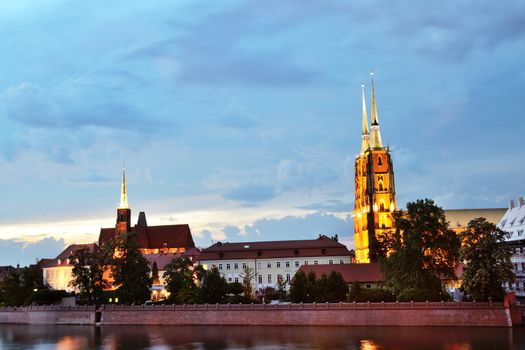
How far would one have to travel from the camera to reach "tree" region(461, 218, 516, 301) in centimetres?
8181

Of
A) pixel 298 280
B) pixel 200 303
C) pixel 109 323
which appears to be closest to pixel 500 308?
pixel 298 280

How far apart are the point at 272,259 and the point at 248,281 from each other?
72.2 ft

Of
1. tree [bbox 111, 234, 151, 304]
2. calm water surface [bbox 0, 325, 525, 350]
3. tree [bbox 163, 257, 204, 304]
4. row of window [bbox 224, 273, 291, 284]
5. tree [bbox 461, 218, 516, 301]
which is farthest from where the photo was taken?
row of window [bbox 224, 273, 291, 284]

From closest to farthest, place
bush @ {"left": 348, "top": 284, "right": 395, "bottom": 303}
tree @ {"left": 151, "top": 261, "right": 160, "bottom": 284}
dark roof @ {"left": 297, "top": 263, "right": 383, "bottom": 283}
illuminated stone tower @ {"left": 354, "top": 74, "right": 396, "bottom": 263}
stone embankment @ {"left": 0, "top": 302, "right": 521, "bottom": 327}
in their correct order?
stone embankment @ {"left": 0, "top": 302, "right": 521, "bottom": 327}
bush @ {"left": 348, "top": 284, "right": 395, "bottom": 303}
dark roof @ {"left": 297, "top": 263, "right": 383, "bottom": 283}
tree @ {"left": 151, "top": 261, "right": 160, "bottom": 284}
illuminated stone tower @ {"left": 354, "top": 74, "right": 396, "bottom": 263}

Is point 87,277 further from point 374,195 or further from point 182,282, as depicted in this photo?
point 374,195

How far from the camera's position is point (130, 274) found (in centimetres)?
11669

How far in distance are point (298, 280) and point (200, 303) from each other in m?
15.3

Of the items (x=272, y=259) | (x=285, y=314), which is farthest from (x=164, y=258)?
(x=285, y=314)

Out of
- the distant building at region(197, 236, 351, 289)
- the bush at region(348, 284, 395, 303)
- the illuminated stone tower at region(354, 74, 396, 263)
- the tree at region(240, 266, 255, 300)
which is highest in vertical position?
the illuminated stone tower at region(354, 74, 396, 263)

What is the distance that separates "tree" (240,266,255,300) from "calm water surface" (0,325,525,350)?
56.6 ft

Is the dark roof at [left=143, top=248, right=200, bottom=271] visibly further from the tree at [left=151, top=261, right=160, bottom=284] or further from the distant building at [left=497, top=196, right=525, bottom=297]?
the distant building at [left=497, top=196, right=525, bottom=297]

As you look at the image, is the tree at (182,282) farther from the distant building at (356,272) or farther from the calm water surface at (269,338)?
the distant building at (356,272)

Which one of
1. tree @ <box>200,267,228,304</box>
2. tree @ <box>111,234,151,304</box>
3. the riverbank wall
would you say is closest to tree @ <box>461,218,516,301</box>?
tree @ <box>200,267,228,304</box>

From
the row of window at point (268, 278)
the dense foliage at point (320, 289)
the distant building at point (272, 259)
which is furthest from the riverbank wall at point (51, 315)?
the row of window at point (268, 278)
